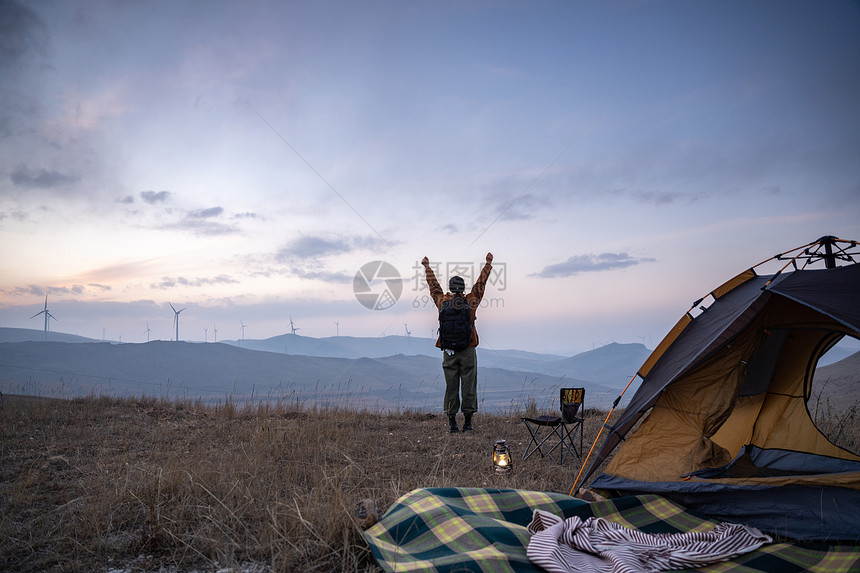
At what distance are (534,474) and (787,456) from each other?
8.20ft

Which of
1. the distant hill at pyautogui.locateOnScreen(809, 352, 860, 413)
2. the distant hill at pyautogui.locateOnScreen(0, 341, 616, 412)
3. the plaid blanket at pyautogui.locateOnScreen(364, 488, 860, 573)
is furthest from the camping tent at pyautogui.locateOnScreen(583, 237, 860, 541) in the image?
the distant hill at pyautogui.locateOnScreen(0, 341, 616, 412)

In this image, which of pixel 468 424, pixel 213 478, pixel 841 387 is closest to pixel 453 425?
pixel 468 424

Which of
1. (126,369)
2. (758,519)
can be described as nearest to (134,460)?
(758,519)

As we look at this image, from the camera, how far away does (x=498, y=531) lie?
292 centimetres

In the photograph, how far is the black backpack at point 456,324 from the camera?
286 inches

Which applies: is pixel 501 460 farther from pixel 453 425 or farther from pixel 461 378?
pixel 453 425

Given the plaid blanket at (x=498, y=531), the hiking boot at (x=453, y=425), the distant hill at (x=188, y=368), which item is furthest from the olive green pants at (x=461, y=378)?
the distant hill at (x=188, y=368)

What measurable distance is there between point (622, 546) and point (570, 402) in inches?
117

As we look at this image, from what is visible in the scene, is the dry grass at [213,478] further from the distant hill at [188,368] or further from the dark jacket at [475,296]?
the distant hill at [188,368]

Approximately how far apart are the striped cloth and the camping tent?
1.61 feet

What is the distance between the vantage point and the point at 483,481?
15.2 feet

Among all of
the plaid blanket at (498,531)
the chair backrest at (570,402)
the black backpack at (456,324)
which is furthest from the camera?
the black backpack at (456,324)

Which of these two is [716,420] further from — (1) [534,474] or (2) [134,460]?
(2) [134,460]

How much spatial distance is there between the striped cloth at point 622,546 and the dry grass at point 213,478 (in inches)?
39.3
